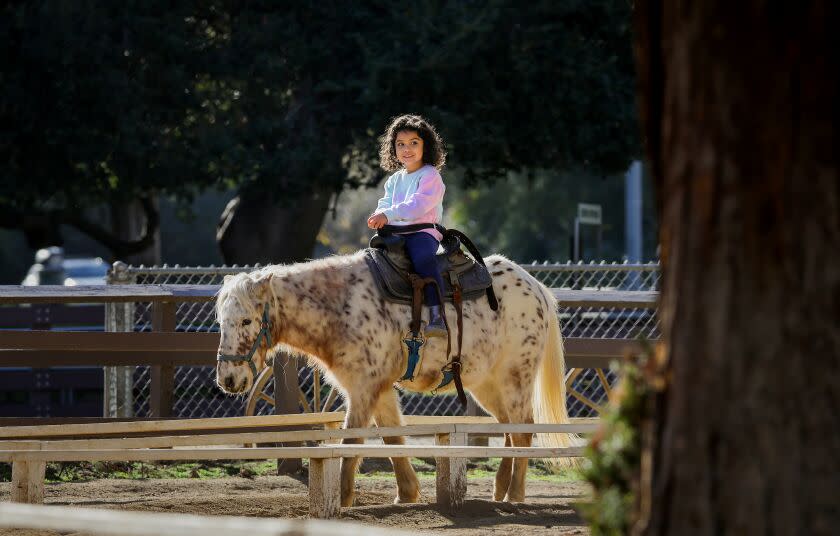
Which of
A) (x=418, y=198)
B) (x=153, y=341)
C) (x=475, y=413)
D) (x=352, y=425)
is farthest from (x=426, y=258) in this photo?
(x=475, y=413)

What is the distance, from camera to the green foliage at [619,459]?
12.2ft

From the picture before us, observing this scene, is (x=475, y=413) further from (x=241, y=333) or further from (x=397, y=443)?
(x=241, y=333)

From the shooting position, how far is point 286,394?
35.7 feet

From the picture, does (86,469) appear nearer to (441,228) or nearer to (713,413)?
(441,228)

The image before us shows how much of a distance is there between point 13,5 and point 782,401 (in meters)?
16.2

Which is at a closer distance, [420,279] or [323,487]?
[323,487]

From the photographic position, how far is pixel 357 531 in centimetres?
313

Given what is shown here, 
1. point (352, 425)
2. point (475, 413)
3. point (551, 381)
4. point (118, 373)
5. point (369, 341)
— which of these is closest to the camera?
point (352, 425)

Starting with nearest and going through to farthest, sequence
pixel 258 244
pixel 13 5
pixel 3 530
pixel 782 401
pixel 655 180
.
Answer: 1. pixel 782 401
2. pixel 655 180
3. pixel 3 530
4. pixel 13 5
5. pixel 258 244

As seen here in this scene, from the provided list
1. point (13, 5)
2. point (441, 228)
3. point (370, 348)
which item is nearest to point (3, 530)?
point (370, 348)

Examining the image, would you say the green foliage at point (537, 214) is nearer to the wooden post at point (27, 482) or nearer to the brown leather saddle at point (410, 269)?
the brown leather saddle at point (410, 269)

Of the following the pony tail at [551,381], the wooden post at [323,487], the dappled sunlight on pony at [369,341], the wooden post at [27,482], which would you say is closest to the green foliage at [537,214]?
the pony tail at [551,381]

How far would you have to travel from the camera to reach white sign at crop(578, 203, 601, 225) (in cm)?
1691

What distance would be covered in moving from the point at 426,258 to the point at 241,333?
1.29 meters
